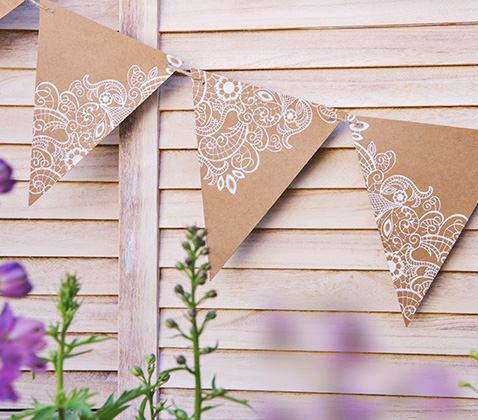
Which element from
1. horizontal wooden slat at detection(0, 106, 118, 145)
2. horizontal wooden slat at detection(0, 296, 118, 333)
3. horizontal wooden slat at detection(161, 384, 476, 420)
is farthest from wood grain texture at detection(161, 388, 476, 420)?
horizontal wooden slat at detection(0, 106, 118, 145)

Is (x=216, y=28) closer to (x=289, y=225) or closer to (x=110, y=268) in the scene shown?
(x=289, y=225)

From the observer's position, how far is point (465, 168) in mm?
1079

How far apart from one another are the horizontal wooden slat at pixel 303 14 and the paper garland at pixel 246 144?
16 cm

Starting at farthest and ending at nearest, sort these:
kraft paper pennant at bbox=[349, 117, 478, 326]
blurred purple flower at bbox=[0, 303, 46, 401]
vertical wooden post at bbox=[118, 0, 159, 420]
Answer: vertical wooden post at bbox=[118, 0, 159, 420]
kraft paper pennant at bbox=[349, 117, 478, 326]
blurred purple flower at bbox=[0, 303, 46, 401]

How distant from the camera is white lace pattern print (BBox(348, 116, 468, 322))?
1100 mm

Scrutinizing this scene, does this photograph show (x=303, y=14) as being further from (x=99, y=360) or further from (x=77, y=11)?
(x=99, y=360)

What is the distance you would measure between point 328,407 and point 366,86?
2.65 feet

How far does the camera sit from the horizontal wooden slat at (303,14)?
1158 mm

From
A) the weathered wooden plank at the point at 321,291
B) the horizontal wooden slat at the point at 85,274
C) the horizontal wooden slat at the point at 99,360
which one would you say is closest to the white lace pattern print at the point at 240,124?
the weathered wooden plank at the point at 321,291

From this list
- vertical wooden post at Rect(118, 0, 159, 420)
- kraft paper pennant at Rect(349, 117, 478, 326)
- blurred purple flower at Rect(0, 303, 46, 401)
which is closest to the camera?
blurred purple flower at Rect(0, 303, 46, 401)

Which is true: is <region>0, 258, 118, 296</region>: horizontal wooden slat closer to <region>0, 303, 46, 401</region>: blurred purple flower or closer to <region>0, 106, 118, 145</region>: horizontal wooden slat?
<region>0, 106, 118, 145</region>: horizontal wooden slat

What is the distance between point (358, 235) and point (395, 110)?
32 centimetres

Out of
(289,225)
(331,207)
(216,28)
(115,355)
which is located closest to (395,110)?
(331,207)

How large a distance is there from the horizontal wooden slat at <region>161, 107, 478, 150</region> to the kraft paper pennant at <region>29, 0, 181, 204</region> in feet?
0.40
